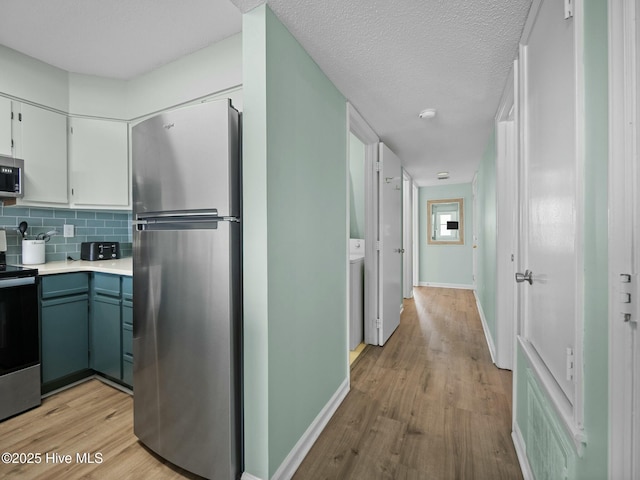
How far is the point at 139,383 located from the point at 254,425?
29.3 inches

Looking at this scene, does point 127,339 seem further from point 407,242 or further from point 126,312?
point 407,242

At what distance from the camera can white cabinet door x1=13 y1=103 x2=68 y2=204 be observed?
7.18 ft

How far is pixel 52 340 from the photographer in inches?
83.1

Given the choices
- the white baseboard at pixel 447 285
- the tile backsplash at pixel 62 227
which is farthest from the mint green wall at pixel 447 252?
the tile backsplash at pixel 62 227

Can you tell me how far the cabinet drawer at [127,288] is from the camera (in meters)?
2.07

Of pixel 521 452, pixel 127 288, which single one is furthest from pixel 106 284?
pixel 521 452

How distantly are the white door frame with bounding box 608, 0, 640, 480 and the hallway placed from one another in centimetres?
100

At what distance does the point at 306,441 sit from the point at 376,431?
45 cm

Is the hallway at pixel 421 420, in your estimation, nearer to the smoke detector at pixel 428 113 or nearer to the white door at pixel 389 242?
the white door at pixel 389 242

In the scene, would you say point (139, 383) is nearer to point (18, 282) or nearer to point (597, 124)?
point (18, 282)

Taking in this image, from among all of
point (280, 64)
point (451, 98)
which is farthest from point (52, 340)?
point (451, 98)

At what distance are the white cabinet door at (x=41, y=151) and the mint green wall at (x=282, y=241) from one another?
6.78 feet

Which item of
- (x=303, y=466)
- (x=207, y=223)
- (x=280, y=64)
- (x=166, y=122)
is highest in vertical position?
(x=280, y=64)

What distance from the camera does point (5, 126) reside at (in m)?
2.10
